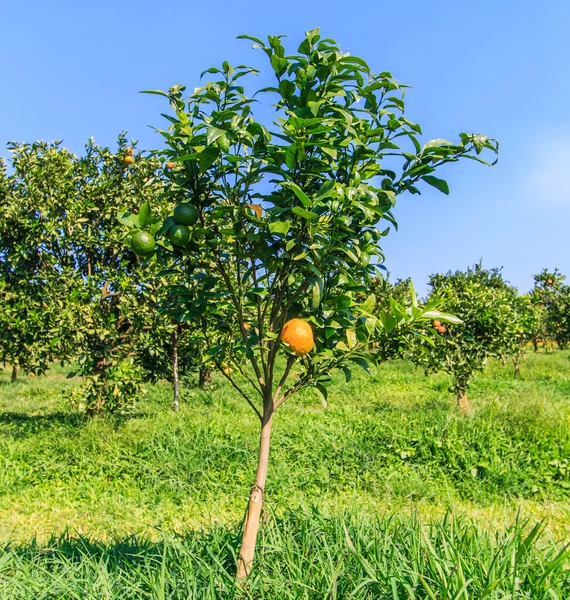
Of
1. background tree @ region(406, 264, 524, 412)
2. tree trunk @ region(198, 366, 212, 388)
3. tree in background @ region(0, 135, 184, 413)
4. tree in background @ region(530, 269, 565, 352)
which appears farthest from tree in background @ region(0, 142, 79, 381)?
tree in background @ region(530, 269, 565, 352)

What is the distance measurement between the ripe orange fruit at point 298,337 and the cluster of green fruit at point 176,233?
594 millimetres

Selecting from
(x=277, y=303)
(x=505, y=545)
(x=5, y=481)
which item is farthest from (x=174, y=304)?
(x=5, y=481)

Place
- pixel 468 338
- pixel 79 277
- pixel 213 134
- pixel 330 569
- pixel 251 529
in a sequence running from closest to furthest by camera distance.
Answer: pixel 213 134, pixel 330 569, pixel 251 529, pixel 79 277, pixel 468 338

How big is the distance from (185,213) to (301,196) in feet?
1.85

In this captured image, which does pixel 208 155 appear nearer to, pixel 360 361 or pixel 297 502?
pixel 360 361

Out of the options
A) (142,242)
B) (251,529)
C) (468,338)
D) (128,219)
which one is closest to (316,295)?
(142,242)

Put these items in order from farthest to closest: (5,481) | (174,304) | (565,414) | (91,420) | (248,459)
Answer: (565,414)
(91,420)
(248,459)
(5,481)
(174,304)

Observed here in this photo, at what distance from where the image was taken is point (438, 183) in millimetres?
2332

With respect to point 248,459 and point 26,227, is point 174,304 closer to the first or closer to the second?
point 248,459

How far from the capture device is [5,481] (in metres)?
6.16

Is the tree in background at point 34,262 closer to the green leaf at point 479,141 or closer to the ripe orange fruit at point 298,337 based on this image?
the ripe orange fruit at point 298,337

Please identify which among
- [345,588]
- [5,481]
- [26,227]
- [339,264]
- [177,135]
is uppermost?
[26,227]

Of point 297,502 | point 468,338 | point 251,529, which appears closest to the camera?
point 251,529

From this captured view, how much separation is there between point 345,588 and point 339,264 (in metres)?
1.49
